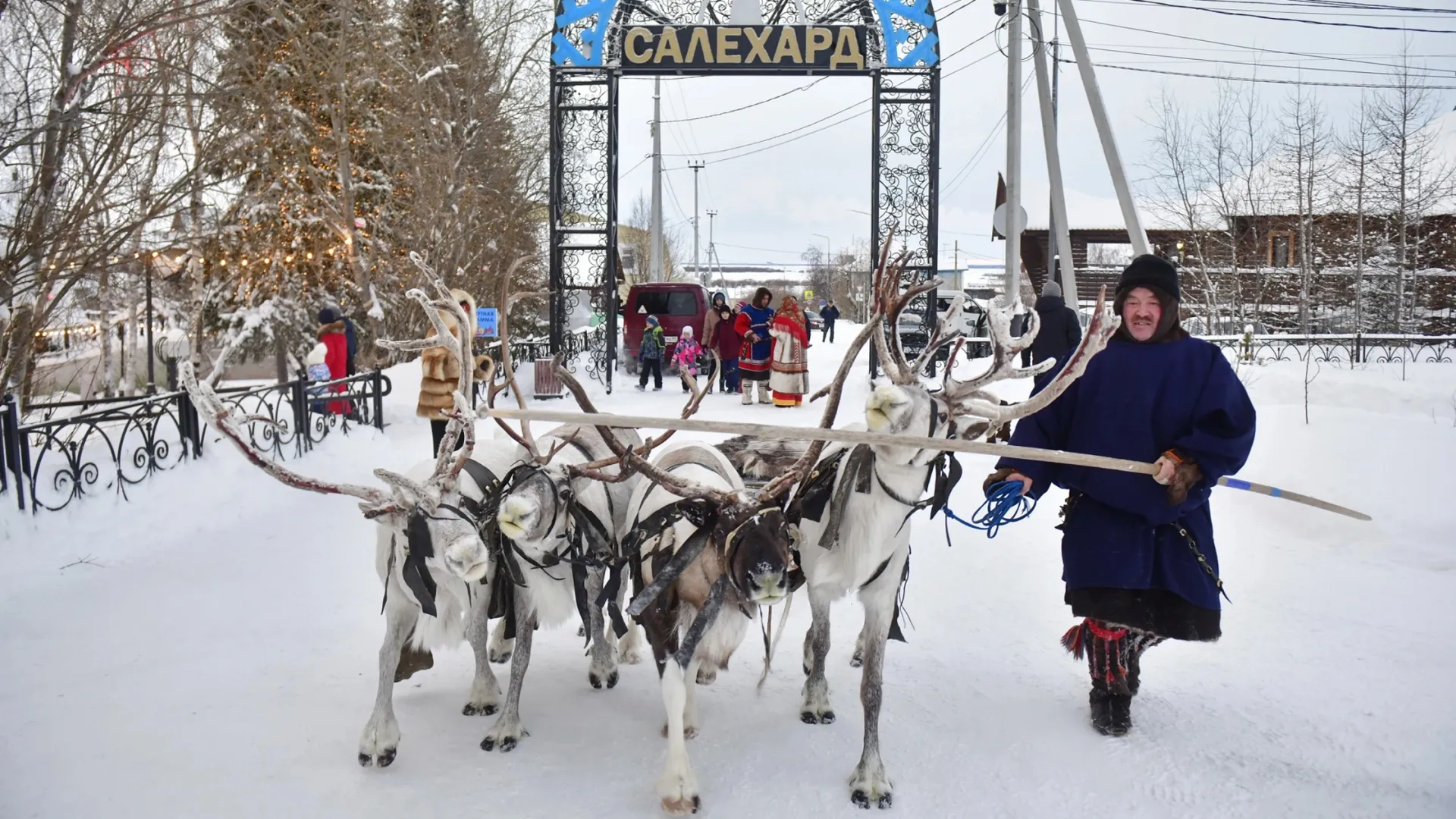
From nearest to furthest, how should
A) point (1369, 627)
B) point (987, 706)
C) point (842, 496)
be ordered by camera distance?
point (842, 496) < point (987, 706) < point (1369, 627)

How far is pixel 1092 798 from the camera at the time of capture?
144 inches

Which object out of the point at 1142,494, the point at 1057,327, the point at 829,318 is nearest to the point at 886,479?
the point at 1142,494

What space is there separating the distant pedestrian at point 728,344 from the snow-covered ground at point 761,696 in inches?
313

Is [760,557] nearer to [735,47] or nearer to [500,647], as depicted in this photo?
[500,647]

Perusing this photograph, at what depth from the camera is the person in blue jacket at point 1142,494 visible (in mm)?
3975

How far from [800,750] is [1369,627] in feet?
11.1

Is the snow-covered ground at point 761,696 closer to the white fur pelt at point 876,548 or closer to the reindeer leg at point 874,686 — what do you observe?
the reindeer leg at point 874,686

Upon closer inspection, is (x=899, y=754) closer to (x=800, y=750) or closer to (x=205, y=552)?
A: (x=800, y=750)

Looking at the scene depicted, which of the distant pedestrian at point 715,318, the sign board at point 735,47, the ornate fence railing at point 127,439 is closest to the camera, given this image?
the ornate fence railing at point 127,439

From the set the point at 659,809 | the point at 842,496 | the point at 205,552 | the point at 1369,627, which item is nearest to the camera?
the point at 659,809

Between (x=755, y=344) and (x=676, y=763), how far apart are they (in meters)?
10.4

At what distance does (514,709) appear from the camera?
412 cm

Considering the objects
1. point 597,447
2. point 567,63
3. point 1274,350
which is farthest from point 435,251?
point 1274,350

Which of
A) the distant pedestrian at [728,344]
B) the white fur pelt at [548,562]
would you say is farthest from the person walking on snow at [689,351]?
the white fur pelt at [548,562]
